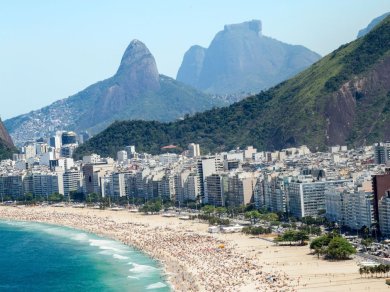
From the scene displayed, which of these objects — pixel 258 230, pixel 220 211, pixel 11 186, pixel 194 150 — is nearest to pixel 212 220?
pixel 220 211

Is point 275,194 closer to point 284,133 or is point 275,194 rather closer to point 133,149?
point 284,133

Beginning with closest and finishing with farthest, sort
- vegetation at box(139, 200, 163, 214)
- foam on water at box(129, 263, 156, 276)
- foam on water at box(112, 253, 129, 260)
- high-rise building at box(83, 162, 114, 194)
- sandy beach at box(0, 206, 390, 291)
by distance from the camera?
sandy beach at box(0, 206, 390, 291) < foam on water at box(129, 263, 156, 276) < foam on water at box(112, 253, 129, 260) < vegetation at box(139, 200, 163, 214) < high-rise building at box(83, 162, 114, 194)

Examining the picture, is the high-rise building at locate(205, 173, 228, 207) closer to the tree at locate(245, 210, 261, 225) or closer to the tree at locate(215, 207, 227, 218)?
the tree at locate(215, 207, 227, 218)

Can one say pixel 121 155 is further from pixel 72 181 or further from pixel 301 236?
pixel 301 236

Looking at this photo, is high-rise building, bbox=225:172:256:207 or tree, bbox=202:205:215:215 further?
high-rise building, bbox=225:172:256:207

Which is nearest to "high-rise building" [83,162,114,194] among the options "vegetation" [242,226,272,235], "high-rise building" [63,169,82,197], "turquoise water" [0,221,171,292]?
"high-rise building" [63,169,82,197]

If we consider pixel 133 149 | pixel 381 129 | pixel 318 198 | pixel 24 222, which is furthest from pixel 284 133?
pixel 318 198

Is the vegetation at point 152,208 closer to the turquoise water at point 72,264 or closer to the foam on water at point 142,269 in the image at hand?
the turquoise water at point 72,264
